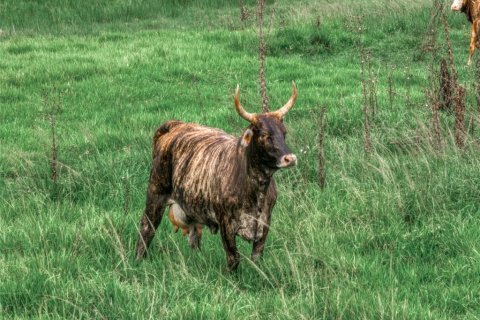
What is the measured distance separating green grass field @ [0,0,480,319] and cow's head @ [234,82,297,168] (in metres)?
0.65

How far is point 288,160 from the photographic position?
182 inches

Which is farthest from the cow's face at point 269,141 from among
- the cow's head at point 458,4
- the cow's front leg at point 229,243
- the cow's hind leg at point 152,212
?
the cow's head at point 458,4

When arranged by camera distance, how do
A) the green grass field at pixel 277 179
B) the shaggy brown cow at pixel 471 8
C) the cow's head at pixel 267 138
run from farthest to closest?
the shaggy brown cow at pixel 471 8
the green grass field at pixel 277 179
the cow's head at pixel 267 138

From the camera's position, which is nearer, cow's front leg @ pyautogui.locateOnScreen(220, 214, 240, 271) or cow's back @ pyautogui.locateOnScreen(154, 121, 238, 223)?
cow's front leg @ pyautogui.locateOnScreen(220, 214, 240, 271)

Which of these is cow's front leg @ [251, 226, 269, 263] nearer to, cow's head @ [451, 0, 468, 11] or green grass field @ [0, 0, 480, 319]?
green grass field @ [0, 0, 480, 319]

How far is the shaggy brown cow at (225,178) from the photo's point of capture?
192 inches

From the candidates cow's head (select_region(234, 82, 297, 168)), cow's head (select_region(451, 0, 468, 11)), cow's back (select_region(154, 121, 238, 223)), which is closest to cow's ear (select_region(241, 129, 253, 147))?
cow's head (select_region(234, 82, 297, 168))

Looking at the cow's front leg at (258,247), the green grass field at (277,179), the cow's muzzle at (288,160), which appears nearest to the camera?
the cow's muzzle at (288,160)

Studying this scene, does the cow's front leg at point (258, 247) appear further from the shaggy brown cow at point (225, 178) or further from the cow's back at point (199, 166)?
the cow's back at point (199, 166)

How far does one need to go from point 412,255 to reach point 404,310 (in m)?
1.35

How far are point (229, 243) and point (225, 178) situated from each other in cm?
41

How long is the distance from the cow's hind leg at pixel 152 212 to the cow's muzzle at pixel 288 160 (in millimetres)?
1362

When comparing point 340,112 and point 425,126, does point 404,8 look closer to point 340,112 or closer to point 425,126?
point 340,112

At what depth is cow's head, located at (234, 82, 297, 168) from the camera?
4758 millimetres
